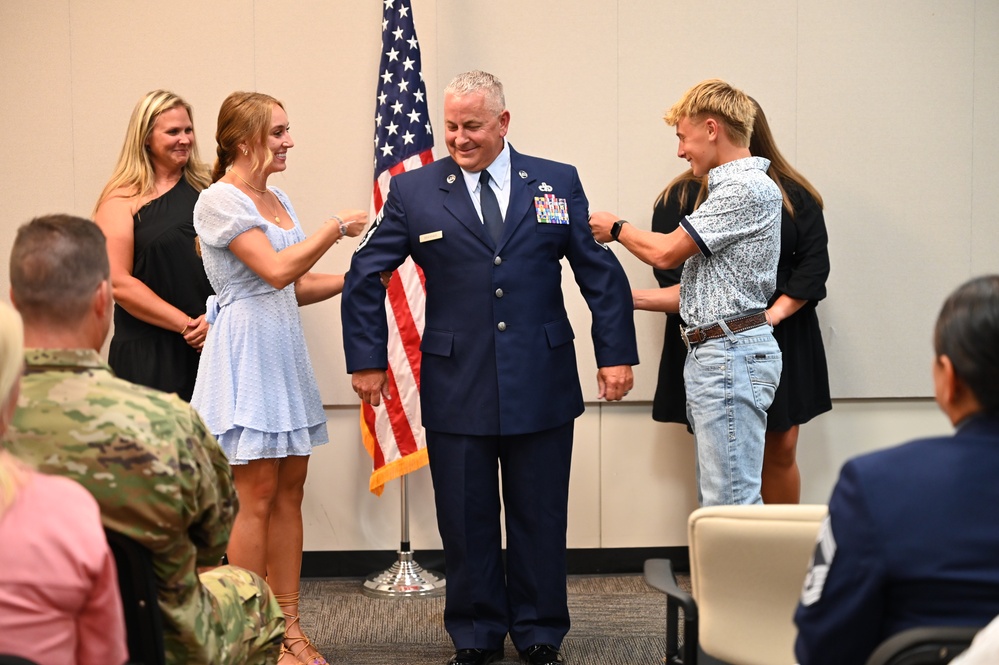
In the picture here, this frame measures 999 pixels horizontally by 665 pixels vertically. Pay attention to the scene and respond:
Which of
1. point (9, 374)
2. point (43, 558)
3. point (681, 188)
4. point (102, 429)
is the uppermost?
point (681, 188)

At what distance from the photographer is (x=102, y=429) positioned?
184cm

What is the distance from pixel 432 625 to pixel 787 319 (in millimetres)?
1774

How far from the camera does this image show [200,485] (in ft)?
6.53

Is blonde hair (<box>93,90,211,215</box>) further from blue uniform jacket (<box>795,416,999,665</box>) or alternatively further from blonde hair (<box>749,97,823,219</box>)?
blue uniform jacket (<box>795,416,999,665</box>)

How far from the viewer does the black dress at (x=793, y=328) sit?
4.09 m

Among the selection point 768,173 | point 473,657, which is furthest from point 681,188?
point 473,657

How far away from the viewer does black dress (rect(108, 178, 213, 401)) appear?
12.8ft

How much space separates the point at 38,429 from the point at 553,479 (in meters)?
1.96

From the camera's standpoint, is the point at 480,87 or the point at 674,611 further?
the point at 480,87

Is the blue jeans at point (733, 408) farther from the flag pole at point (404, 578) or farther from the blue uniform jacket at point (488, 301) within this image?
the flag pole at point (404, 578)

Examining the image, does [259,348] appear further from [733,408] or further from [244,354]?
[733,408]

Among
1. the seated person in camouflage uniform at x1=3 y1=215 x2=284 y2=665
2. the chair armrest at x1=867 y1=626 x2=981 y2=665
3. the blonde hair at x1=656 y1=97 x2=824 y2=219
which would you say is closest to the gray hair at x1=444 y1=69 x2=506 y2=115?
the blonde hair at x1=656 y1=97 x2=824 y2=219

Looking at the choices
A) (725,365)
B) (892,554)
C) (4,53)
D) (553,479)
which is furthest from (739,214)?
(4,53)

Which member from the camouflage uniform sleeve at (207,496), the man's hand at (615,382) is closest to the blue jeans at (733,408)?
the man's hand at (615,382)
